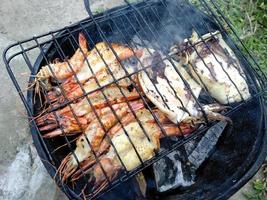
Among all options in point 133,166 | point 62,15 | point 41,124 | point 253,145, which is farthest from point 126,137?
point 62,15

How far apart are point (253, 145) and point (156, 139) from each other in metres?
0.67

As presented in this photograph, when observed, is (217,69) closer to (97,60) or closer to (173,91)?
(173,91)

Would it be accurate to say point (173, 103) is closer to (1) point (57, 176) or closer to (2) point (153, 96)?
(2) point (153, 96)

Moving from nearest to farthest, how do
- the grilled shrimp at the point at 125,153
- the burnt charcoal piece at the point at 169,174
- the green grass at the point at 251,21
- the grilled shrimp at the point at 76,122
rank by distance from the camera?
the grilled shrimp at the point at 125,153 → the grilled shrimp at the point at 76,122 → the burnt charcoal piece at the point at 169,174 → the green grass at the point at 251,21

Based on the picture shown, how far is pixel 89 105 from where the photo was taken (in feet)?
7.71

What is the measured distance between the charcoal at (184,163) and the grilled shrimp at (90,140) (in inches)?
13.8

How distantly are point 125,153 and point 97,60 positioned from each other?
2.21 ft

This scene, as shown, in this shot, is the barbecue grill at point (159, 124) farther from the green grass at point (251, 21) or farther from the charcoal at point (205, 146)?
the green grass at point (251, 21)

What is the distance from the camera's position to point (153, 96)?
2283 millimetres

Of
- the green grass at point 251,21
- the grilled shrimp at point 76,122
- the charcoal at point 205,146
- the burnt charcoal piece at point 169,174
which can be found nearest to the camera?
the grilled shrimp at point 76,122

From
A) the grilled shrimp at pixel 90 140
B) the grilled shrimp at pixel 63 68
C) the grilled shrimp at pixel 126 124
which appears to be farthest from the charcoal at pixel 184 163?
the grilled shrimp at pixel 63 68

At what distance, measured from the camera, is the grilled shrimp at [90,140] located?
221 centimetres

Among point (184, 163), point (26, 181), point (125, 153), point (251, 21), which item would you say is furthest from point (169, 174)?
point (251, 21)

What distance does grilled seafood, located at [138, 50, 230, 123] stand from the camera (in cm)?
224
